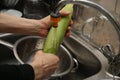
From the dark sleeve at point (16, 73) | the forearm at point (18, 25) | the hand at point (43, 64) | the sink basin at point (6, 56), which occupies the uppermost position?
the forearm at point (18, 25)

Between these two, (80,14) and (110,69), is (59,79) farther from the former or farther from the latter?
(80,14)

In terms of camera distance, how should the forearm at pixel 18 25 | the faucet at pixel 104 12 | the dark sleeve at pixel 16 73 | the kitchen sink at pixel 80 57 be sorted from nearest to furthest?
the dark sleeve at pixel 16 73, the faucet at pixel 104 12, the forearm at pixel 18 25, the kitchen sink at pixel 80 57

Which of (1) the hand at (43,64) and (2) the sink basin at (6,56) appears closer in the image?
(1) the hand at (43,64)

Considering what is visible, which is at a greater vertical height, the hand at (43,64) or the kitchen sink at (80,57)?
the hand at (43,64)

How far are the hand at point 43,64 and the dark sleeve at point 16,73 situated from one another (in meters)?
0.05

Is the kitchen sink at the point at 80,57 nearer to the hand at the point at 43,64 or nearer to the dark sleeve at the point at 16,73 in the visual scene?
the hand at the point at 43,64

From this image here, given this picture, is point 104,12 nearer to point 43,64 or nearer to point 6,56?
point 43,64

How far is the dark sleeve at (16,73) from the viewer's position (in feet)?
2.47

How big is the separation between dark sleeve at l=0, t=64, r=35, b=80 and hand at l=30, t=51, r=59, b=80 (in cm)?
5

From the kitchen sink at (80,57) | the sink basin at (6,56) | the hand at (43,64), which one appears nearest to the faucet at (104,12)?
the kitchen sink at (80,57)

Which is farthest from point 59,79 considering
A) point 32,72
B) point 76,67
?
point 32,72

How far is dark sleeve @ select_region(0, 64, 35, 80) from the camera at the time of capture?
751mm

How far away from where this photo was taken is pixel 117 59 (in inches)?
40.5

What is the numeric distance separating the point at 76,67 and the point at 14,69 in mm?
519
